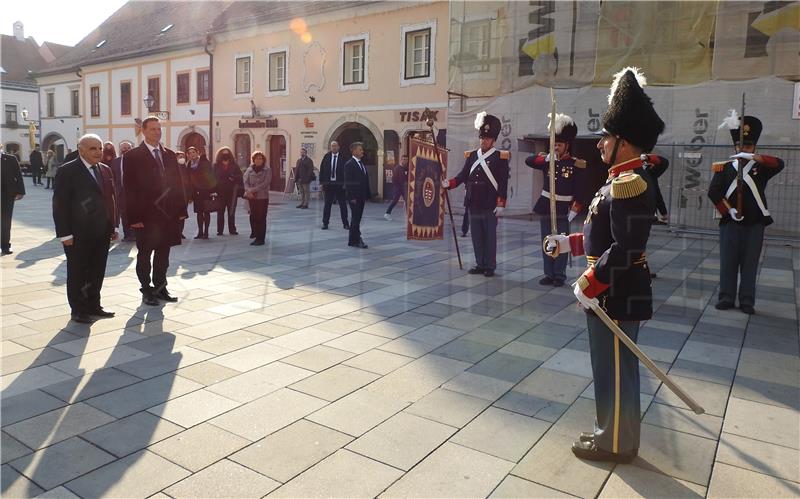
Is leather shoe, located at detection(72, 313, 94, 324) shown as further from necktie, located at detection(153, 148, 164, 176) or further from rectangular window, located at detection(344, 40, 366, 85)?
A: rectangular window, located at detection(344, 40, 366, 85)

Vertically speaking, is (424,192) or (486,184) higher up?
(486,184)

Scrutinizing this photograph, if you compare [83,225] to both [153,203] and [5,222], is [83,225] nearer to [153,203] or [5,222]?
[153,203]

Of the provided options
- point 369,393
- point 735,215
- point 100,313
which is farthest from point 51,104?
point 369,393

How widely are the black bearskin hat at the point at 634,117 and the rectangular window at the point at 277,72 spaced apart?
78.6ft

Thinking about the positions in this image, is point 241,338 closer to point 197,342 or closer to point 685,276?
point 197,342

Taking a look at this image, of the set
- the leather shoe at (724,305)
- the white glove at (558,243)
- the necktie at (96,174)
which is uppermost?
the necktie at (96,174)

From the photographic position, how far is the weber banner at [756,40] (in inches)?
514

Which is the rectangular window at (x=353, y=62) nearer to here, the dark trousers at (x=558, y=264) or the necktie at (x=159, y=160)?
the dark trousers at (x=558, y=264)

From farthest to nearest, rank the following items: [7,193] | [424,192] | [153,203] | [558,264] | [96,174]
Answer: [7,193], [424,192], [558,264], [153,203], [96,174]

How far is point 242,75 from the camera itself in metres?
27.5

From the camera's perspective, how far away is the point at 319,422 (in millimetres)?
3686

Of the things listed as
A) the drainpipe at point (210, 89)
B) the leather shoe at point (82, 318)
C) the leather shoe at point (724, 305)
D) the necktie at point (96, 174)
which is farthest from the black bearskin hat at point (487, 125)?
the drainpipe at point (210, 89)

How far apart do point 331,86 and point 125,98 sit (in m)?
16.1

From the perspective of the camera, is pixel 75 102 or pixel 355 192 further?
pixel 75 102
